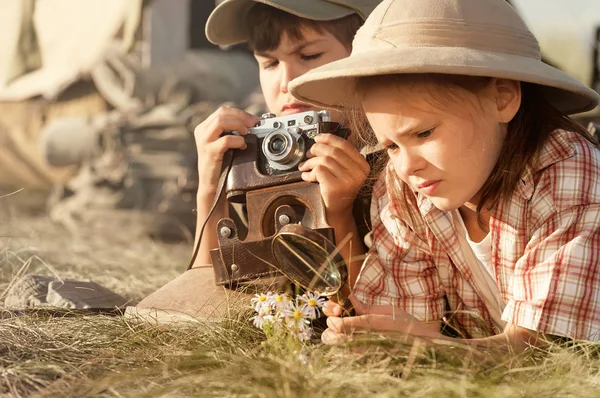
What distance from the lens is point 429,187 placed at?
97.3 inches

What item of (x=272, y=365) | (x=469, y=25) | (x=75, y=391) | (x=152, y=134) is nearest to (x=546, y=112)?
(x=469, y=25)

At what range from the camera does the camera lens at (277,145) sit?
2.93 m

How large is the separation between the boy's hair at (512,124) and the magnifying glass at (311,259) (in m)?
0.49

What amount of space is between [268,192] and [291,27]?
0.95 m

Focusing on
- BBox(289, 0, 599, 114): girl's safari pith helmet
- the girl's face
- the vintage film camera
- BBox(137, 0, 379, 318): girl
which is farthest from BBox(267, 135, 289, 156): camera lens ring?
the girl's face

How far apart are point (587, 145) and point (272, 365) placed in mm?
1081

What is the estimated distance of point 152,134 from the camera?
287 inches

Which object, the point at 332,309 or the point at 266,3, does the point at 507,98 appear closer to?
the point at 332,309

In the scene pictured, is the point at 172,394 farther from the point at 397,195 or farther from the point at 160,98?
the point at 160,98

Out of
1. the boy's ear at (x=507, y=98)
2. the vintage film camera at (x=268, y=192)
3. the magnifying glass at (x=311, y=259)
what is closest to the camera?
the magnifying glass at (x=311, y=259)

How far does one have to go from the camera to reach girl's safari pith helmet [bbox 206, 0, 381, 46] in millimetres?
3500

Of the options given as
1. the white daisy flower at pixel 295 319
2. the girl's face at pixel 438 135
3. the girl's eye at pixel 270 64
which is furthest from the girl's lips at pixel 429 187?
the girl's eye at pixel 270 64

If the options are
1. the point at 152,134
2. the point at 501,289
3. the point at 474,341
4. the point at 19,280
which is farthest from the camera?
the point at 152,134

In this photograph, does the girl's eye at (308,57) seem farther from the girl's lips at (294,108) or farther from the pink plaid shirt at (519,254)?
the pink plaid shirt at (519,254)
